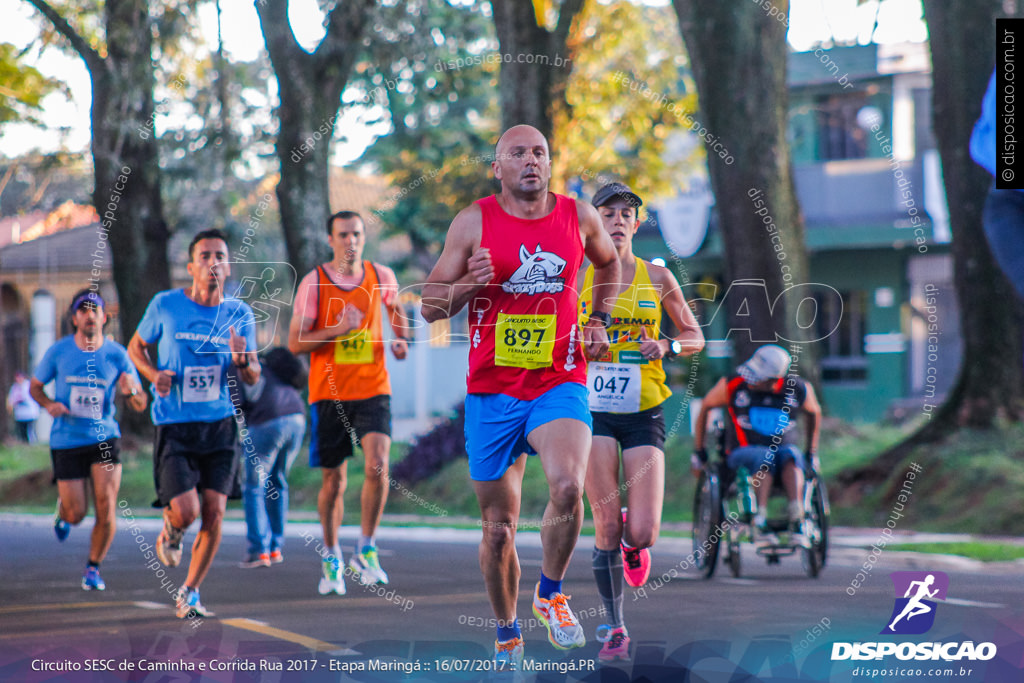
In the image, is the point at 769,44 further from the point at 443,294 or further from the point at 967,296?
the point at 443,294

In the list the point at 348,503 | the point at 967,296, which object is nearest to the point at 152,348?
the point at 967,296

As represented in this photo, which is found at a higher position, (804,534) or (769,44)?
(769,44)

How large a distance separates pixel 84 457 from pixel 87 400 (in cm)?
40

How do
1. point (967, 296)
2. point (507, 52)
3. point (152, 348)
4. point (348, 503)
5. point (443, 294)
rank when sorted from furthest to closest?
point (348, 503)
point (507, 52)
point (967, 296)
point (152, 348)
point (443, 294)

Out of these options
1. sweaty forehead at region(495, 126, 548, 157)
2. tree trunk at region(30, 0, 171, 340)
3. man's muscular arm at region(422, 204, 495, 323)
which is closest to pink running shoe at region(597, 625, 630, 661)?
man's muscular arm at region(422, 204, 495, 323)

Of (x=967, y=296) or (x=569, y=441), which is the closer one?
(x=569, y=441)

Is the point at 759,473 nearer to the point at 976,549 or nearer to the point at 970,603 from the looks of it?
the point at 970,603

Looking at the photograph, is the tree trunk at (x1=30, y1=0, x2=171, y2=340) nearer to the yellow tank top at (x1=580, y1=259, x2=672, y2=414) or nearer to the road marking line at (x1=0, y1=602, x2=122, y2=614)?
the road marking line at (x1=0, y1=602, x2=122, y2=614)

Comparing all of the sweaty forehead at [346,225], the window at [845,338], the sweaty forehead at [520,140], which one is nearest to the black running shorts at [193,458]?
the sweaty forehead at [346,225]

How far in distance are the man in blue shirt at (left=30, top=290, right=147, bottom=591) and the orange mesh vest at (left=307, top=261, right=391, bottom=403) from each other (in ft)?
4.18

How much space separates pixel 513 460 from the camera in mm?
6023

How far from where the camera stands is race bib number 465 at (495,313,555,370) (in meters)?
5.91

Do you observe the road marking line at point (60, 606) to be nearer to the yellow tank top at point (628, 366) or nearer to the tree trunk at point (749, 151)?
the yellow tank top at point (628, 366)

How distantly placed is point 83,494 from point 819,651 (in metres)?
5.27
